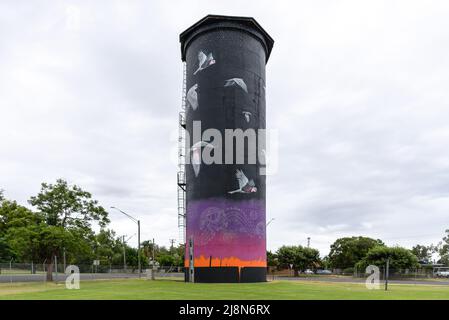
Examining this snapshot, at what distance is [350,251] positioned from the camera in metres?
89.8

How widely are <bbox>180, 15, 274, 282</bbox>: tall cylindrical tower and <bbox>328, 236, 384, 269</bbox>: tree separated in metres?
50.8

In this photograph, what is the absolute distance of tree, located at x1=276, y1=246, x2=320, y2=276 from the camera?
73000 millimetres

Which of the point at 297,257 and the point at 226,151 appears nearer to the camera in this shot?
the point at 226,151

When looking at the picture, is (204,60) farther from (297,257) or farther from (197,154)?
(297,257)

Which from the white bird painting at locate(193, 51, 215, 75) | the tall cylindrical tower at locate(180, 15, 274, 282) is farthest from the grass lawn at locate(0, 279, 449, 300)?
the white bird painting at locate(193, 51, 215, 75)

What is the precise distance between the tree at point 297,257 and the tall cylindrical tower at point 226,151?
3015 cm

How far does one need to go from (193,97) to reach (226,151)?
7.90 m

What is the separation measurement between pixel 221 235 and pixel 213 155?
27.1ft

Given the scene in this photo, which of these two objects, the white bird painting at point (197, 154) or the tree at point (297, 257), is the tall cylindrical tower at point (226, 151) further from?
the tree at point (297, 257)

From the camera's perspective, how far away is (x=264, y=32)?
161 feet

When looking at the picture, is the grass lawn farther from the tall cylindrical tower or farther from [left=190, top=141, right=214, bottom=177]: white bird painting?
[left=190, top=141, right=214, bottom=177]: white bird painting

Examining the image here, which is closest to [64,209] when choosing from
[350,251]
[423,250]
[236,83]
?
[236,83]
